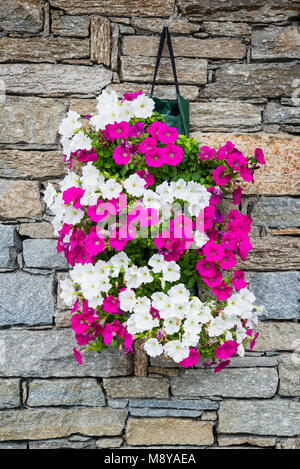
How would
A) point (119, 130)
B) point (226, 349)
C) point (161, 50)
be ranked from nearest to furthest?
point (119, 130), point (226, 349), point (161, 50)

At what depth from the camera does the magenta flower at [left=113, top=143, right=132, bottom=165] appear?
1654 mm

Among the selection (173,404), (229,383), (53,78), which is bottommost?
(173,404)

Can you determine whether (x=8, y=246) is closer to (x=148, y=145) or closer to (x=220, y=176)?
(x=148, y=145)

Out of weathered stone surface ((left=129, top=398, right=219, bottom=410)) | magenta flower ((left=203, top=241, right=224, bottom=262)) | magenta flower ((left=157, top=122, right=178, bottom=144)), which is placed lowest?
weathered stone surface ((left=129, top=398, right=219, bottom=410))

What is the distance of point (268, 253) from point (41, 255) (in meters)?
1.16

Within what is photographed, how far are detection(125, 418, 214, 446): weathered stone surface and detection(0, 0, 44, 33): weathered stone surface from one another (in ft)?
6.82

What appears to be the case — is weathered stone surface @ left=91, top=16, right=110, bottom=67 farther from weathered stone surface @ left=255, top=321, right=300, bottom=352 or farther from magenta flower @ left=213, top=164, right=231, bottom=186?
weathered stone surface @ left=255, top=321, right=300, bottom=352

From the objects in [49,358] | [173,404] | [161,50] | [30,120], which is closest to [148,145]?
[161,50]

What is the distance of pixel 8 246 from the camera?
2.06 m

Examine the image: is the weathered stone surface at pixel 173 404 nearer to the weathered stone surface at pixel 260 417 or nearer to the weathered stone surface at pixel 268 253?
the weathered stone surface at pixel 260 417

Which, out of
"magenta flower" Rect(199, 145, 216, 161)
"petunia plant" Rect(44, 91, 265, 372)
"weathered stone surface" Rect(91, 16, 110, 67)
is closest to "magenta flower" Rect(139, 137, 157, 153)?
"petunia plant" Rect(44, 91, 265, 372)

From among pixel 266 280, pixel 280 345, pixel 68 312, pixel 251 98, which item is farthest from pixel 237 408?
pixel 251 98

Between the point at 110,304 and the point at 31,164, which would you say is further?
the point at 31,164

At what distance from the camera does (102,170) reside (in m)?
1.78
